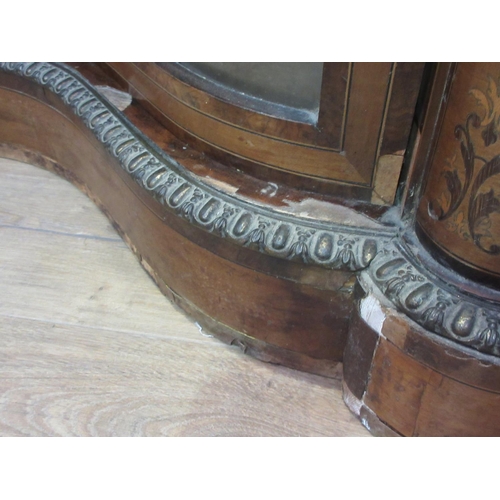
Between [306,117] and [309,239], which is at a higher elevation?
[306,117]

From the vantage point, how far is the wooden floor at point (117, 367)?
2.39ft

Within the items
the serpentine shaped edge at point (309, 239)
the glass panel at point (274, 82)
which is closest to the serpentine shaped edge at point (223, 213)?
the serpentine shaped edge at point (309, 239)

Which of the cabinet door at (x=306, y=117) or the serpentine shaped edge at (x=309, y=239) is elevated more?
the cabinet door at (x=306, y=117)

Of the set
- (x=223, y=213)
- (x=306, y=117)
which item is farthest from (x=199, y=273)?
(x=306, y=117)

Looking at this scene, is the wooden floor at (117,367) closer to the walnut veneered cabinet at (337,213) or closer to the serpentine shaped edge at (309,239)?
the walnut veneered cabinet at (337,213)

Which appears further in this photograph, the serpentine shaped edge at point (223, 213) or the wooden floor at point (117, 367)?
the wooden floor at point (117, 367)

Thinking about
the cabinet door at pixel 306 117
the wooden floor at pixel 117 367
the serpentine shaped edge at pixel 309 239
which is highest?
the cabinet door at pixel 306 117

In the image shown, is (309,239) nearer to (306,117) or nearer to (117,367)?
(306,117)

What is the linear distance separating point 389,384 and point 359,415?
4.1 inches

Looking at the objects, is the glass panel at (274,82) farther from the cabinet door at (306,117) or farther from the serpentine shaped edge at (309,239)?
the serpentine shaped edge at (309,239)

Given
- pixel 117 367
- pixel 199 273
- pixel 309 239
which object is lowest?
pixel 117 367

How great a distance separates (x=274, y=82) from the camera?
0.62 m

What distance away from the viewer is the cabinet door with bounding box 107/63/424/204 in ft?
1.85

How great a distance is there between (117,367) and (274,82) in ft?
1.39
